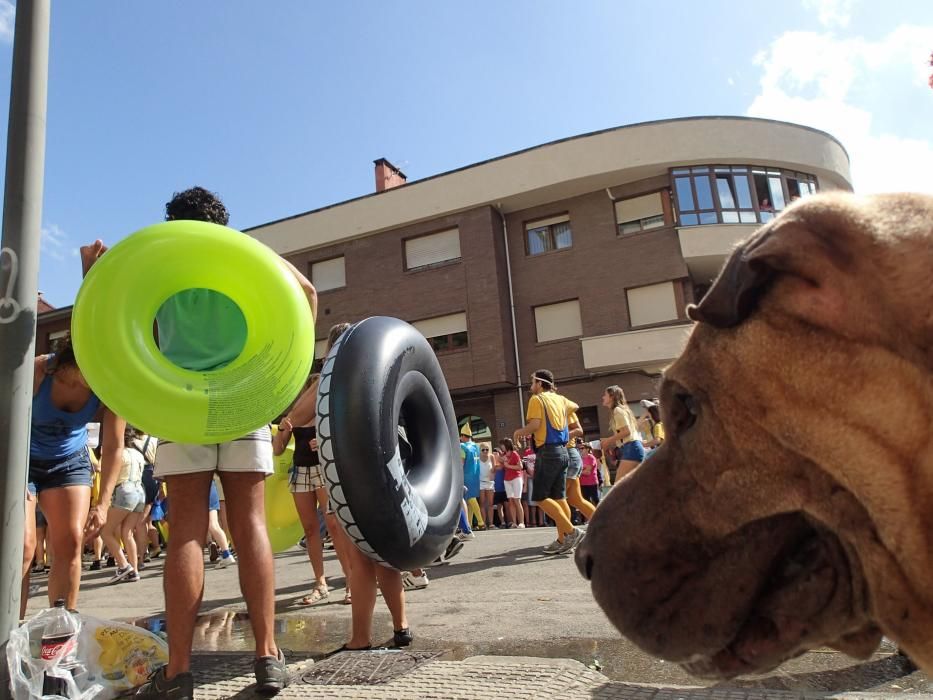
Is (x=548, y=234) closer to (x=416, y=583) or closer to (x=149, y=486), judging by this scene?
(x=149, y=486)

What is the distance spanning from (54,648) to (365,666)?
1.31 m

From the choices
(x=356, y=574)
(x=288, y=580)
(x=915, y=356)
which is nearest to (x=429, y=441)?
(x=356, y=574)

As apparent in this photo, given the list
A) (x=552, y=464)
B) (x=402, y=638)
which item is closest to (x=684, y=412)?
(x=402, y=638)

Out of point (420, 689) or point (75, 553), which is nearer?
point (420, 689)

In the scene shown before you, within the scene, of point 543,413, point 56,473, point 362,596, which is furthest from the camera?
point 543,413

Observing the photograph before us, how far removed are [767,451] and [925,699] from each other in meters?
1.67

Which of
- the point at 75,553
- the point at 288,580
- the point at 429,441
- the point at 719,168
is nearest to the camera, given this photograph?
the point at 75,553

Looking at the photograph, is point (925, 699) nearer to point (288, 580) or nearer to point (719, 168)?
point (288, 580)

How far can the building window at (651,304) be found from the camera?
20.8 meters

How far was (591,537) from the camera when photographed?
1702mm

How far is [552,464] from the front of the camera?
7.35 meters

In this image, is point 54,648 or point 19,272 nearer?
point 54,648

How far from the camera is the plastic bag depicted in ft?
9.14

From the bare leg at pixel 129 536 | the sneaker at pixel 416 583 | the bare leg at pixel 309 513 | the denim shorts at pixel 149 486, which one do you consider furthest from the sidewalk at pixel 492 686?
the denim shorts at pixel 149 486
